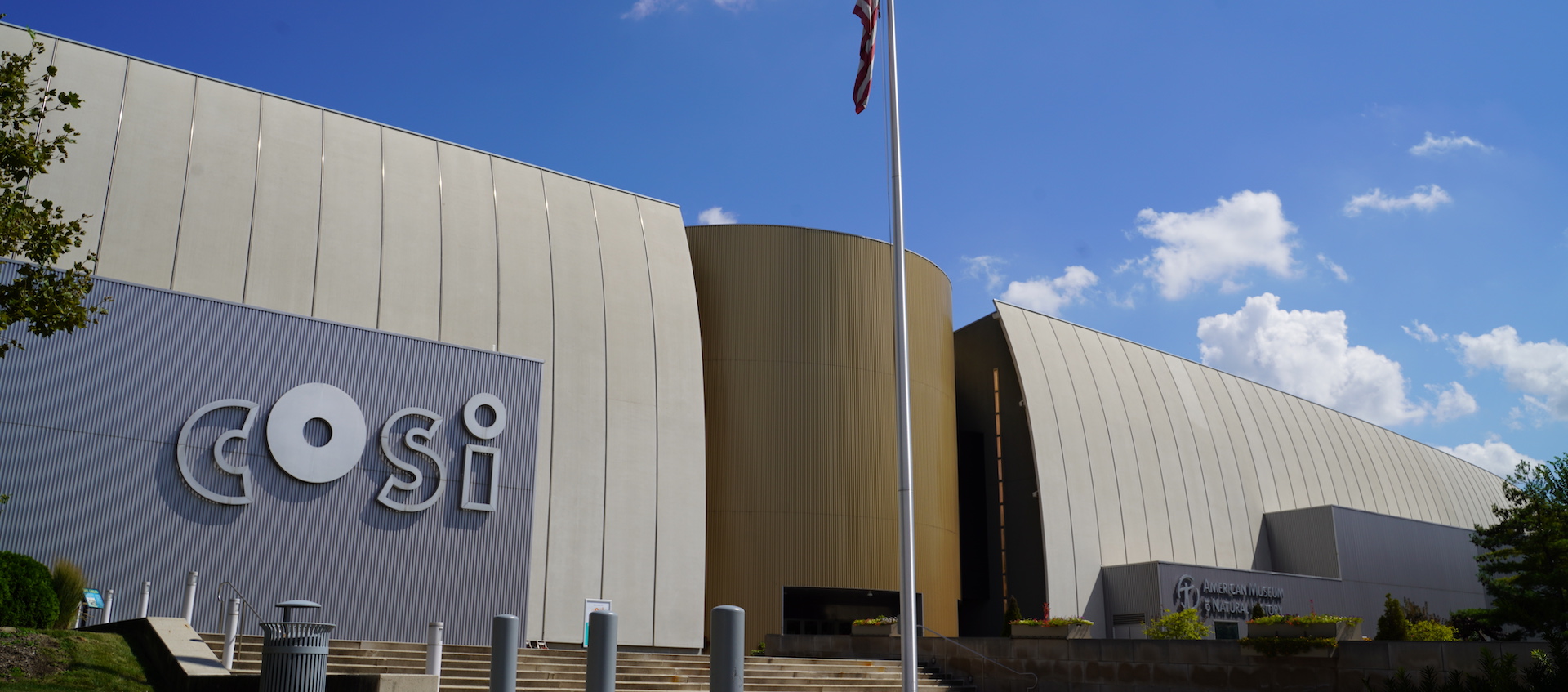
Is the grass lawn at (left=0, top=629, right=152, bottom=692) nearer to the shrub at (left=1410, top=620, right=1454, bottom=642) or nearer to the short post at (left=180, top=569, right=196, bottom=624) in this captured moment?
the short post at (left=180, top=569, right=196, bottom=624)

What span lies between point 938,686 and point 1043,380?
16355 mm

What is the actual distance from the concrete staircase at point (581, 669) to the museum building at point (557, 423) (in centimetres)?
298

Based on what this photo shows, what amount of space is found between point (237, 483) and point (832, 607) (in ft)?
56.6

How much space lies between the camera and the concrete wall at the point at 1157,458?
35.3 m

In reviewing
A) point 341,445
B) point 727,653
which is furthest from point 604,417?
point 727,653

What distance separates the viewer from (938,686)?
22.8 meters

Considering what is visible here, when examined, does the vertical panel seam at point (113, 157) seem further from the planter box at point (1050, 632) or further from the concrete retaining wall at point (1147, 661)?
the planter box at point (1050, 632)

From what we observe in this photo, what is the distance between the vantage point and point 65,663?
44.8ft

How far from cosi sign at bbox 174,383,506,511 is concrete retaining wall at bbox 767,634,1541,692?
8489 millimetres

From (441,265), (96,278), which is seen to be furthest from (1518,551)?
(96,278)

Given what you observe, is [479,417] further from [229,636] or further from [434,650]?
[434,650]

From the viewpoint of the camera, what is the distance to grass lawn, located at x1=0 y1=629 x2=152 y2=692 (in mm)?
13055

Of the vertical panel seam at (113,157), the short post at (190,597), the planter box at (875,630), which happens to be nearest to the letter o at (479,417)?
the short post at (190,597)

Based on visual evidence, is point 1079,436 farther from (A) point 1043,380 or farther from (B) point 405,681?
(B) point 405,681
